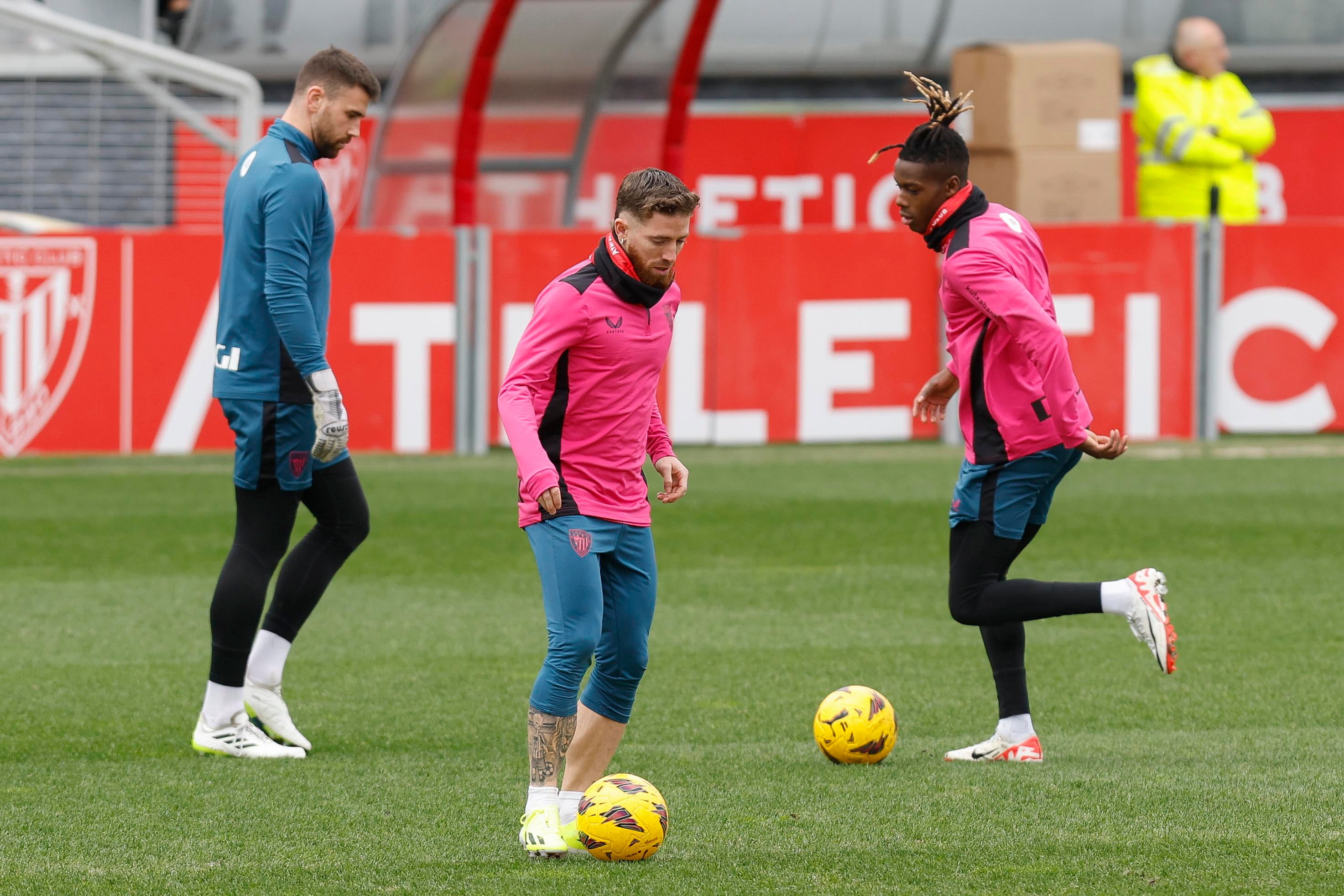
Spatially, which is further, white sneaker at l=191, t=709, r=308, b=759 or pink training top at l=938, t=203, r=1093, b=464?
white sneaker at l=191, t=709, r=308, b=759

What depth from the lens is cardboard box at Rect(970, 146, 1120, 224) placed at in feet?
51.4

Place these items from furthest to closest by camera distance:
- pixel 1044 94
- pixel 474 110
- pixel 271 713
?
pixel 474 110
pixel 1044 94
pixel 271 713

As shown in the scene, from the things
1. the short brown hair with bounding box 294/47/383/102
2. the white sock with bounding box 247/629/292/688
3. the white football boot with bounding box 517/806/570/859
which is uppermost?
the short brown hair with bounding box 294/47/383/102

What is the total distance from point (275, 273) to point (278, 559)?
0.91 meters

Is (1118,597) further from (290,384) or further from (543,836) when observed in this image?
(290,384)

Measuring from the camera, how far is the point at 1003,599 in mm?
5859

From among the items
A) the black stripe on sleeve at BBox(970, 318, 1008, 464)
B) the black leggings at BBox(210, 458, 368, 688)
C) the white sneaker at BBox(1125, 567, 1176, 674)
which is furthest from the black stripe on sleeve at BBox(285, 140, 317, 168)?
the white sneaker at BBox(1125, 567, 1176, 674)

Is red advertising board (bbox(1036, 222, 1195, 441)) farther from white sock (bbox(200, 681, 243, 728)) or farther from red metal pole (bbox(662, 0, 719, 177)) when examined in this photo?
white sock (bbox(200, 681, 243, 728))

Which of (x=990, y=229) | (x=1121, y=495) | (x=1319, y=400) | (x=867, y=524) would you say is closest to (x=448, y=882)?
(x=990, y=229)

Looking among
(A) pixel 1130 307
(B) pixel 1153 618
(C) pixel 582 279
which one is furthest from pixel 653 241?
(A) pixel 1130 307

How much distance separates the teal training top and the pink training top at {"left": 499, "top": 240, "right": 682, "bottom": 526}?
123 centimetres

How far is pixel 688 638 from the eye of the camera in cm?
811

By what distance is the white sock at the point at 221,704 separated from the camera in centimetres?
604

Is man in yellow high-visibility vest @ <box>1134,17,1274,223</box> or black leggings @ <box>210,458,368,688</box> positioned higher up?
man in yellow high-visibility vest @ <box>1134,17,1274,223</box>
